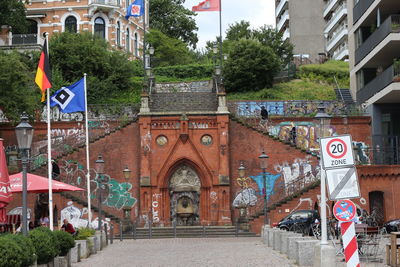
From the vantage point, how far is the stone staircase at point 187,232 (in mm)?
43844

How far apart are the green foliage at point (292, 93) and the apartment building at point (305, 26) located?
23142 mm

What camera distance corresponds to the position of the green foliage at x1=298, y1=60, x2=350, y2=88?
63750 millimetres

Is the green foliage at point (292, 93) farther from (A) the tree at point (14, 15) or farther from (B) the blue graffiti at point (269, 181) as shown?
(A) the tree at point (14, 15)

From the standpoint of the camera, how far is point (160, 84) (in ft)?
203

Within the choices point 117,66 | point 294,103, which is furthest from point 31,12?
point 294,103

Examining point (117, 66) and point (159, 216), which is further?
point (117, 66)

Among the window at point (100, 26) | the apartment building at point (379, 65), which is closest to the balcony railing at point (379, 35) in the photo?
the apartment building at point (379, 65)

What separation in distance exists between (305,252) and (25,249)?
9.88m

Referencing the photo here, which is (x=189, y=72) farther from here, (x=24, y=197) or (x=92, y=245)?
(x=24, y=197)

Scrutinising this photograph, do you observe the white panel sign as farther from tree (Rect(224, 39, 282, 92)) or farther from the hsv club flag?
tree (Rect(224, 39, 282, 92))

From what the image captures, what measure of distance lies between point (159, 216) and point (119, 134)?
19.8 ft

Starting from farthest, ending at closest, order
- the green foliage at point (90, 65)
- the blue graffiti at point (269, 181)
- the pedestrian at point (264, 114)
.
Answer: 1. the green foliage at point (90, 65)
2. the pedestrian at point (264, 114)
3. the blue graffiti at point (269, 181)

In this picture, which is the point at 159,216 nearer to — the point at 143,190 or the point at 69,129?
the point at 143,190

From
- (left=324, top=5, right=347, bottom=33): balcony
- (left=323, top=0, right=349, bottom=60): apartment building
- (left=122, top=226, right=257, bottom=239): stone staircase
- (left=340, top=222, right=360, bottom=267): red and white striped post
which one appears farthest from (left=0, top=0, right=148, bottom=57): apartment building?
(left=340, top=222, right=360, bottom=267): red and white striped post
